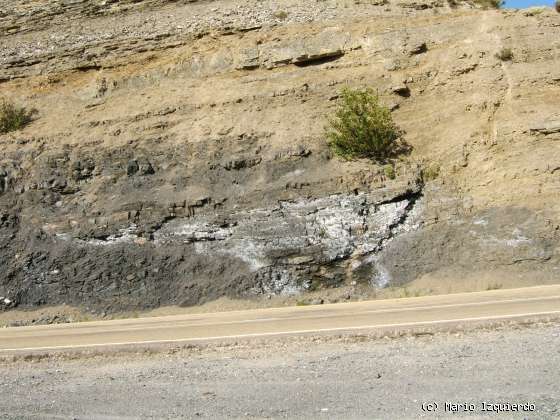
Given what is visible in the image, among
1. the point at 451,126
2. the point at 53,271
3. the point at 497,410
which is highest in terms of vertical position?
the point at 497,410

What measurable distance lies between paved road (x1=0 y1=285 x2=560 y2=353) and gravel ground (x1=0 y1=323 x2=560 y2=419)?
3.96 feet

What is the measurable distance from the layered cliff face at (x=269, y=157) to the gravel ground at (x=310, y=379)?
7633 millimetres

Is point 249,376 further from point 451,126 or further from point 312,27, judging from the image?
point 312,27

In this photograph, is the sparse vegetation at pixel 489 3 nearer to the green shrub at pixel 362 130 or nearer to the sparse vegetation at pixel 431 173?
the green shrub at pixel 362 130

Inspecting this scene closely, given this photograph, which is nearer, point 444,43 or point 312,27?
point 444,43

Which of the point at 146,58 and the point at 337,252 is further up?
the point at 146,58

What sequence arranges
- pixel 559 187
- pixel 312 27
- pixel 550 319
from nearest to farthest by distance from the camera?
pixel 550 319, pixel 559 187, pixel 312 27

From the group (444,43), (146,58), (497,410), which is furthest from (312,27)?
(497,410)

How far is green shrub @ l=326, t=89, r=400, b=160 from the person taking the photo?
2028 centimetres

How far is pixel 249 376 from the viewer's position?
865cm

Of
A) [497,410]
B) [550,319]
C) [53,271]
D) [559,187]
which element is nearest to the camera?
[497,410]

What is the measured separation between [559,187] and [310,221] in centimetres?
728

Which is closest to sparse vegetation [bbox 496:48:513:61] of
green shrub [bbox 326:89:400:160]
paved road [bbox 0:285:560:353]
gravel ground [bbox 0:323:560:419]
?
green shrub [bbox 326:89:400:160]

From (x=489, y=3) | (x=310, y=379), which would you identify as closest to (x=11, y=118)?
(x=489, y=3)
